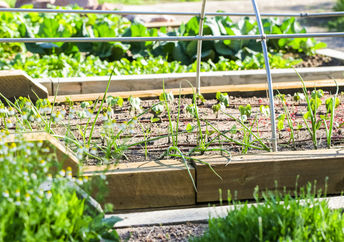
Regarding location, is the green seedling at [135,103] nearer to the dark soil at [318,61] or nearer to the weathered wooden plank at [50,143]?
the weathered wooden plank at [50,143]

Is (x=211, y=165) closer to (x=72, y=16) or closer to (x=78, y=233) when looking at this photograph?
(x=78, y=233)

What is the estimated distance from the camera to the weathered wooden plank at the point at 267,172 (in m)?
2.76

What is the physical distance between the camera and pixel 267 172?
9.19ft

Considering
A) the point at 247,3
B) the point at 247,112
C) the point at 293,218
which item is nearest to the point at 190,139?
the point at 247,112

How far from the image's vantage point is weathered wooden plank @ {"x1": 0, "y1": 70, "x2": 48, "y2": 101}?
4043mm

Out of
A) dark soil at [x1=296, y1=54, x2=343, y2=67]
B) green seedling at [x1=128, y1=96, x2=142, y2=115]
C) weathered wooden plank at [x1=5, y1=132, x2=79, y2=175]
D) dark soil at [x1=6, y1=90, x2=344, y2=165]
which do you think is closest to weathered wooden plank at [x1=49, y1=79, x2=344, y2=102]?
dark soil at [x1=6, y1=90, x2=344, y2=165]

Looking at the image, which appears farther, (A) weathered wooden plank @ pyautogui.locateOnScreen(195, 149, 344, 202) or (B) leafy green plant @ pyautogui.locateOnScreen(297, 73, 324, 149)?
(B) leafy green plant @ pyautogui.locateOnScreen(297, 73, 324, 149)

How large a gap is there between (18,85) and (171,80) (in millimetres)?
1235

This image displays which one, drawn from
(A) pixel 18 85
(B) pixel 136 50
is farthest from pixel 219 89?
(B) pixel 136 50

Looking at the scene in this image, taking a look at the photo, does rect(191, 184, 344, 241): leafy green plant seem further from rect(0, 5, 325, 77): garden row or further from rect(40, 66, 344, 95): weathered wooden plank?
rect(0, 5, 325, 77): garden row

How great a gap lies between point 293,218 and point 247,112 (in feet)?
4.15

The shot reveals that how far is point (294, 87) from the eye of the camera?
4.32m

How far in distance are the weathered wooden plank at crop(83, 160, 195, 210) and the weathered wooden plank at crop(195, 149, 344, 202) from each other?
0.26ft

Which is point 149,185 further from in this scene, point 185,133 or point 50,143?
point 185,133
